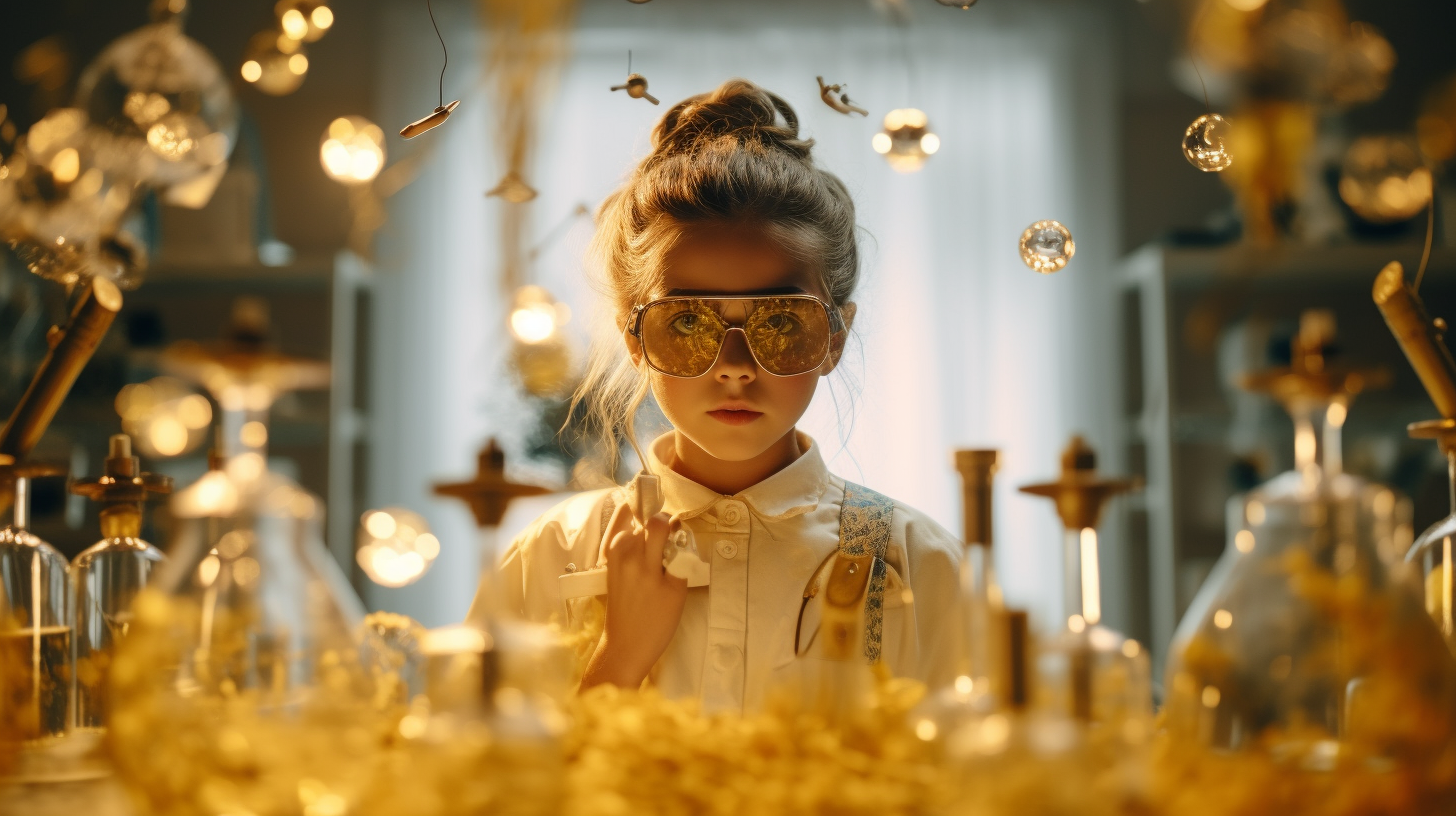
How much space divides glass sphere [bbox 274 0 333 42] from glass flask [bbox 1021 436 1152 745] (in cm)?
63

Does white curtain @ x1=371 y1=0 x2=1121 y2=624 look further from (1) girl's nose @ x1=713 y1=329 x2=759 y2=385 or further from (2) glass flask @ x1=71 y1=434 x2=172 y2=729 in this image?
(2) glass flask @ x1=71 y1=434 x2=172 y2=729

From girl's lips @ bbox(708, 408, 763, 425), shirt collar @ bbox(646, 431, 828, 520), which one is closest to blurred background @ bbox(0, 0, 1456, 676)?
shirt collar @ bbox(646, 431, 828, 520)

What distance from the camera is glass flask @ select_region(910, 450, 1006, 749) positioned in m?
0.54

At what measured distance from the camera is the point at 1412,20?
10.9ft

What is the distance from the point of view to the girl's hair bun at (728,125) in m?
1.26

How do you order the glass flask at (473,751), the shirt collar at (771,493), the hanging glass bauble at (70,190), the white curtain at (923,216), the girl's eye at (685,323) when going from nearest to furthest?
the glass flask at (473,751)
the hanging glass bauble at (70,190)
the girl's eye at (685,323)
the shirt collar at (771,493)
the white curtain at (923,216)

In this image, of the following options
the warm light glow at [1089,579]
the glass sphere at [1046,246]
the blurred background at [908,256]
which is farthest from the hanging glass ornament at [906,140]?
the blurred background at [908,256]

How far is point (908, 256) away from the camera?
10.8ft

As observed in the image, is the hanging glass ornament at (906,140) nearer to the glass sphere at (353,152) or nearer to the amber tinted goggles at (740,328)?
the amber tinted goggles at (740,328)

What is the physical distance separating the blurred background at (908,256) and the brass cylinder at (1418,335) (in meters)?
2.23

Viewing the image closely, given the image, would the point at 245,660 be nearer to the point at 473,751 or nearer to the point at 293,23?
the point at 473,751

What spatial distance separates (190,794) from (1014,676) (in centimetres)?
38

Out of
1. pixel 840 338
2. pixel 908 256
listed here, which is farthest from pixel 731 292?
pixel 908 256

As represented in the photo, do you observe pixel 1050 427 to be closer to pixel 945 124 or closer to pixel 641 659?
pixel 945 124
